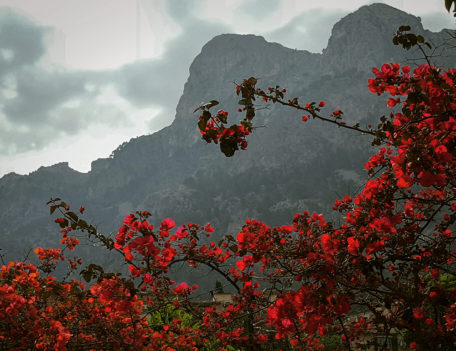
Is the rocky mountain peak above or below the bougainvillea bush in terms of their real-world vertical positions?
above

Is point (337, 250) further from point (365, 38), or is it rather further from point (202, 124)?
point (365, 38)

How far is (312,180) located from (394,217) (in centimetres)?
9031

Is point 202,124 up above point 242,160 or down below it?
below

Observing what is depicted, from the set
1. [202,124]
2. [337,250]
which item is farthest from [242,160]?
[202,124]

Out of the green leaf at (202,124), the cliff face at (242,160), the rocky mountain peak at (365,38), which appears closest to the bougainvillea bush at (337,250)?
the green leaf at (202,124)

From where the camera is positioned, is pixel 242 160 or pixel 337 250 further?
pixel 242 160

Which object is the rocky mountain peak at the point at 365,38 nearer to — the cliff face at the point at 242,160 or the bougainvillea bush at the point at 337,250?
the cliff face at the point at 242,160

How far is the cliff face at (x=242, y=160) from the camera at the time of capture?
9069cm

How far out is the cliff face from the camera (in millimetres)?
90688

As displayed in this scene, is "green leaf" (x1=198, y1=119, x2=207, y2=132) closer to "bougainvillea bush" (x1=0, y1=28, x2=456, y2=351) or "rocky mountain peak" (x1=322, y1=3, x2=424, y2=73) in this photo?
"bougainvillea bush" (x1=0, y1=28, x2=456, y2=351)

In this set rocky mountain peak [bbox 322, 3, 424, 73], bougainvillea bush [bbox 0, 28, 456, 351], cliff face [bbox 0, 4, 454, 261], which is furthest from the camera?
rocky mountain peak [bbox 322, 3, 424, 73]

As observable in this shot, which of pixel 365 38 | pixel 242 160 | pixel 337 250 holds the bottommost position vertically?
pixel 337 250

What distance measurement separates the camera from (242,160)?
10475 cm

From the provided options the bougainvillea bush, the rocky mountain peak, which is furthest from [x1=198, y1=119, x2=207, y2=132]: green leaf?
the rocky mountain peak
